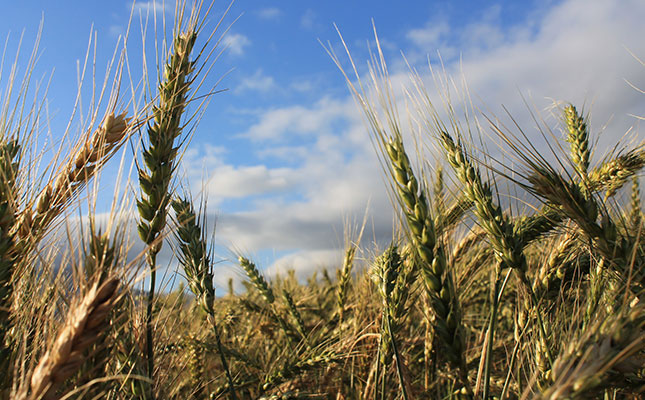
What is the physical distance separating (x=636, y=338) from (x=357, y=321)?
Answer: 170 centimetres

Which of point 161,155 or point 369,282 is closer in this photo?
point 161,155

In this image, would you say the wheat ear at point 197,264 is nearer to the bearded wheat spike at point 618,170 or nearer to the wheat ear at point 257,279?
the wheat ear at point 257,279

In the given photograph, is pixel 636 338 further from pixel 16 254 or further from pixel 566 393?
pixel 16 254

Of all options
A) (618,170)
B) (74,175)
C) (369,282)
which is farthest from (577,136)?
(74,175)

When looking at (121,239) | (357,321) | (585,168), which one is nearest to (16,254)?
(121,239)

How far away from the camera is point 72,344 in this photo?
0.98 metres

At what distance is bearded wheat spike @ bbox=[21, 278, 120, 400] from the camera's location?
3.16ft

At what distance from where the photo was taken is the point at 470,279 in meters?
2.46

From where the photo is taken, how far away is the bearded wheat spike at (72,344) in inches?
37.9

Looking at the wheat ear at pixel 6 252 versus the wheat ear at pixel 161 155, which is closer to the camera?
the wheat ear at pixel 6 252

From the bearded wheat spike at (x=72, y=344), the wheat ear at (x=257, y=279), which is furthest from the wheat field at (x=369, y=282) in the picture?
the wheat ear at (x=257, y=279)

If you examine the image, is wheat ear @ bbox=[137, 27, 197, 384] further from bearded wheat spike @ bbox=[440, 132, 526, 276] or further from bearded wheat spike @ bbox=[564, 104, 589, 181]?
bearded wheat spike @ bbox=[564, 104, 589, 181]

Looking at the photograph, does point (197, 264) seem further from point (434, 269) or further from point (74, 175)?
point (434, 269)

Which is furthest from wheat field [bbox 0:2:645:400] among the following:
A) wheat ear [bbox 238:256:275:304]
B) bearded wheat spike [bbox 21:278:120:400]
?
wheat ear [bbox 238:256:275:304]
